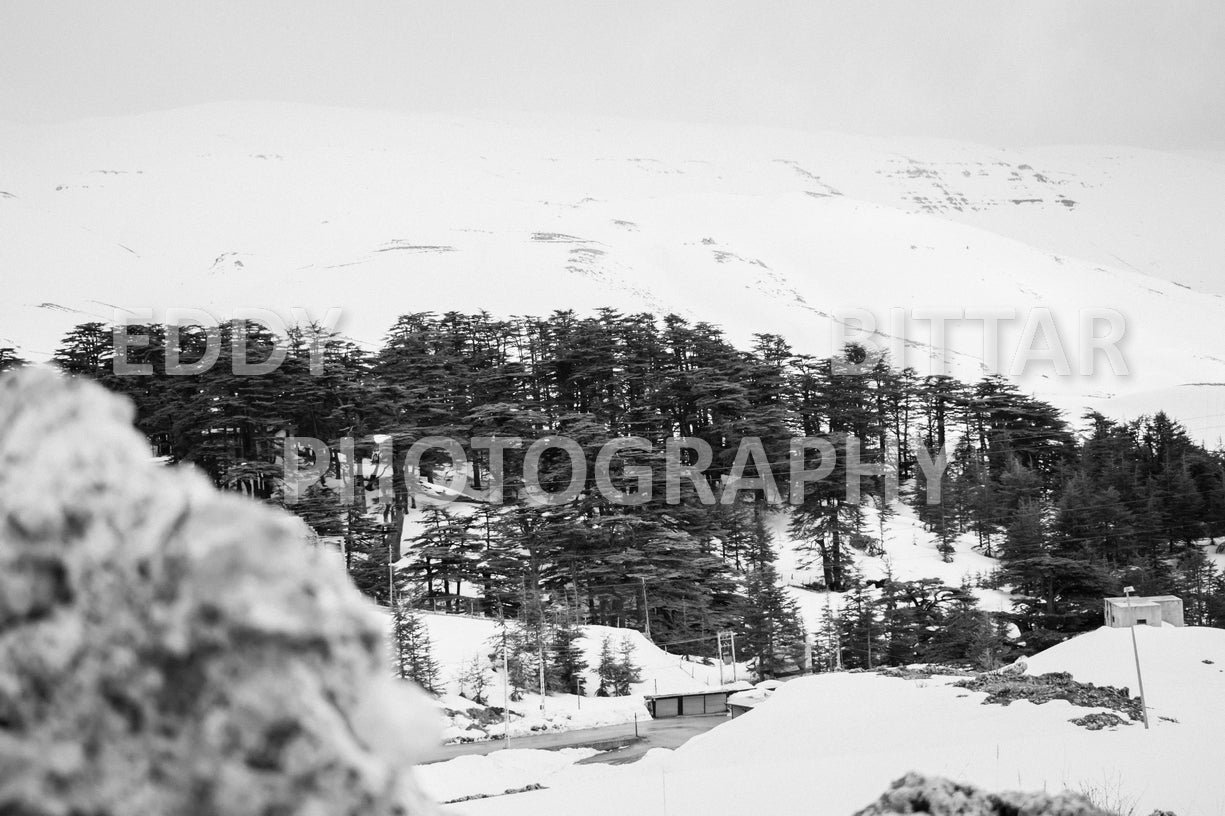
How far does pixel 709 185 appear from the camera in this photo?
18562cm

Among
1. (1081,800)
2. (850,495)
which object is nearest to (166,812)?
(1081,800)

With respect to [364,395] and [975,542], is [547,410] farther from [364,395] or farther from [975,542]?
[975,542]

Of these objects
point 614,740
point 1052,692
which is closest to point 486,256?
point 614,740

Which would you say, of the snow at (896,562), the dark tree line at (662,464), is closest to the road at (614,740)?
the dark tree line at (662,464)

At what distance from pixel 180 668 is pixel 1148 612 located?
26.0m

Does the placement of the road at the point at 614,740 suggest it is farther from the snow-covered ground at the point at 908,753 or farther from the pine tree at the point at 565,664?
the pine tree at the point at 565,664

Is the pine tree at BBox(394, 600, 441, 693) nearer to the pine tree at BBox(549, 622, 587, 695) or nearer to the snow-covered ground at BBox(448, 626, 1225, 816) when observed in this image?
the pine tree at BBox(549, 622, 587, 695)

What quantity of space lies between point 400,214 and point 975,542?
250 ft

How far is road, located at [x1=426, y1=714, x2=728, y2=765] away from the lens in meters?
21.2

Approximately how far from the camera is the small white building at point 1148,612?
21891 millimetres

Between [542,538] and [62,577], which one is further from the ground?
[62,577]

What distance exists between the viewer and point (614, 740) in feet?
76.7

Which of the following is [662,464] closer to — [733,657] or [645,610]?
[645,610]

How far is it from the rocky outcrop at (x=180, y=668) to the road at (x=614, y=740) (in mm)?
20224
